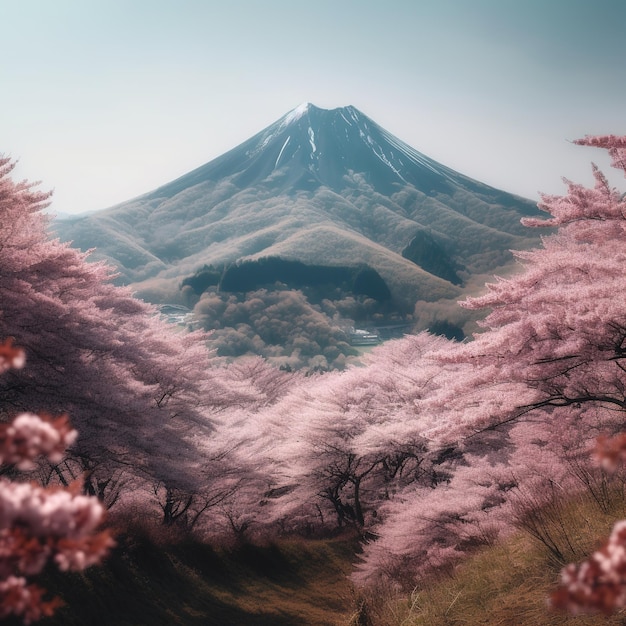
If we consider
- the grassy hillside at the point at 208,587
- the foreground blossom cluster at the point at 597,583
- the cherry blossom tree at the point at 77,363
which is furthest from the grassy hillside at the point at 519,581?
the cherry blossom tree at the point at 77,363

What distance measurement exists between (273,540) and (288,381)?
31690 millimetres

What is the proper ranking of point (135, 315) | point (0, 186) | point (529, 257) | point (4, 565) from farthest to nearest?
point (135, 315)
point (529, 257)
point (0, 186)
point (4, 565)

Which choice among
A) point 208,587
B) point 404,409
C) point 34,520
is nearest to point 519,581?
point 34,520

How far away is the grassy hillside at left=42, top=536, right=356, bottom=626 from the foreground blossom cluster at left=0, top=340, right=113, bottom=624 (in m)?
9.93

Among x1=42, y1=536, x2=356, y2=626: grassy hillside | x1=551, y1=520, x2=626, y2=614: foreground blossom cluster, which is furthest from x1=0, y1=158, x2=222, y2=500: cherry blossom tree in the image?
x1=551, y1=520, x2=626, y2=614: foreground blossom cluster

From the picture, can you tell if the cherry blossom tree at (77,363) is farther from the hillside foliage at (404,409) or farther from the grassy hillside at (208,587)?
the grassy hillside at (208,587)

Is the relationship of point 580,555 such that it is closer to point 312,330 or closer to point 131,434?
point 131,434

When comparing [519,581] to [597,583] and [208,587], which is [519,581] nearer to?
[597,583]

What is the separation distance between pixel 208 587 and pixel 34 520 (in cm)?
1764

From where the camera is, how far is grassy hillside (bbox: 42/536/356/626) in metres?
12.0

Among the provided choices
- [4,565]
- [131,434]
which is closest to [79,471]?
[131,434]

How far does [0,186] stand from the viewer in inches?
517

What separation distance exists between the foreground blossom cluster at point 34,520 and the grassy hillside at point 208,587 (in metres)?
9.93

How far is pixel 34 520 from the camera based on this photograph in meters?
1.68
